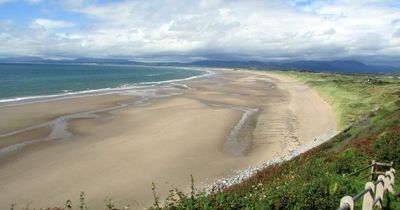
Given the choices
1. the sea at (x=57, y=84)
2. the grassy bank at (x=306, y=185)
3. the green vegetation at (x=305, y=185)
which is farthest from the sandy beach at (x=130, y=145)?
the sea at (x=57, y=84)

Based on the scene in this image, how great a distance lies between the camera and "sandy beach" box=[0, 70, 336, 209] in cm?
1798

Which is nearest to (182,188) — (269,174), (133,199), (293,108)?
(133,199)

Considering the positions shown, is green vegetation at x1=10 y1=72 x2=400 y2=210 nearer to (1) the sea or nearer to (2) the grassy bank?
(2) the grassy bank

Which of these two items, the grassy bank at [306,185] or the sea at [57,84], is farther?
the sea at [57,84]

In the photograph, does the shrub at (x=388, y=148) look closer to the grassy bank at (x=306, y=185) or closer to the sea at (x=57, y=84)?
the grassy bank at (x=306, y=185)

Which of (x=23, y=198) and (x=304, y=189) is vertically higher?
(x=304, y=189)

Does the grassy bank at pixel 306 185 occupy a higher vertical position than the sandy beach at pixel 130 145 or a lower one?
higher

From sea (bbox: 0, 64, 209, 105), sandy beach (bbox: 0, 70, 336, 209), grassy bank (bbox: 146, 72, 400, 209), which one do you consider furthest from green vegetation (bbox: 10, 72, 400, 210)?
sea (bbox: 0, 64, 209, 105)

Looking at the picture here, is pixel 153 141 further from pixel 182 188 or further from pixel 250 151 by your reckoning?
pixel 182 188

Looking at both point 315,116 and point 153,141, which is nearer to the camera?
point 153,141

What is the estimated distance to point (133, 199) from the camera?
656 inches

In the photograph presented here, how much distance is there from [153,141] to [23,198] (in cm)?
1154

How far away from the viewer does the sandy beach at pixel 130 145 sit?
59.0ft

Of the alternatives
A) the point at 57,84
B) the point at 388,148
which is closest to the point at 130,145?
the point at 388,148
